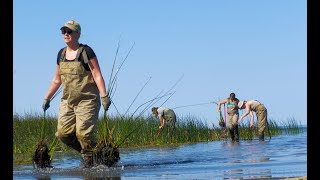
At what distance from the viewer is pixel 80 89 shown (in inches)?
383

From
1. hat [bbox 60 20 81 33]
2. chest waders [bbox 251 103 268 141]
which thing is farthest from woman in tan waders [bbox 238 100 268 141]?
hat [bbox 60 20 81 33]

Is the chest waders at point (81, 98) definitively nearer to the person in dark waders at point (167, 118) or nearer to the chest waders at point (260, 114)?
the person in dark waders at point (167, 118)

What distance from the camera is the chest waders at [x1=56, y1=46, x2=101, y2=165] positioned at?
31.9 ft

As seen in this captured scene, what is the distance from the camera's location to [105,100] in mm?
9602

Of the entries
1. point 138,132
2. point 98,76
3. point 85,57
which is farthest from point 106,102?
point 138,132

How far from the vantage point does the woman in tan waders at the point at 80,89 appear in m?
9.66

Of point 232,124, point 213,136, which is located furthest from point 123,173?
point 213,136

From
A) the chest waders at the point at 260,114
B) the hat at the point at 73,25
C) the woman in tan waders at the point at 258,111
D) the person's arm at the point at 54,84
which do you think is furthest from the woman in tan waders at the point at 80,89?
the chest waders at the point at 260,114

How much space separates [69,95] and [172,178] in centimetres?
279

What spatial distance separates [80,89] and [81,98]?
0.15 meters

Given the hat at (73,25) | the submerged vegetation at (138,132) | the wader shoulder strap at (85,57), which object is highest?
the hat at (73,25)

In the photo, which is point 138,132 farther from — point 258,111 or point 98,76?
point 98,76

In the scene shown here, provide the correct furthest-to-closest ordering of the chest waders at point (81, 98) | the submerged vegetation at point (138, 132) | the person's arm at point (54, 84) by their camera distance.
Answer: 1. the submerged vegetation at point (138, 132)
2. the person's arm at point (54, 84)
3. the chest waders at point (81, 98)
